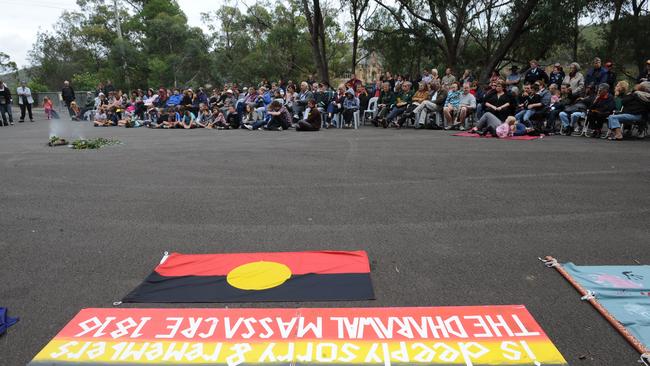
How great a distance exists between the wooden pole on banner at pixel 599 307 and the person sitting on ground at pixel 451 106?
922 centimetres

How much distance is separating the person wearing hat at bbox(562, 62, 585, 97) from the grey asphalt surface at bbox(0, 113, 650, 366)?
8.59ft

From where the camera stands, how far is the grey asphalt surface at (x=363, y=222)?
2.71 meters

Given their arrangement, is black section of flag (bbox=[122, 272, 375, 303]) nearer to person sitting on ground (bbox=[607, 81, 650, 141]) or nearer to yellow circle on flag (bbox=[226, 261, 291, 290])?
yellow circle on flag (bbox=[226, 261, 291, 290])

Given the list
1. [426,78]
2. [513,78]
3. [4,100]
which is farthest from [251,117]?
[4,100]

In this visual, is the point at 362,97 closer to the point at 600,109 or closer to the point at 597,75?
the point at 597,75

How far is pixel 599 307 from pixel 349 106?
11.7m

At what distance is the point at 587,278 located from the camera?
2859mm

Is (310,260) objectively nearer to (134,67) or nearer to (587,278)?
(587,278)

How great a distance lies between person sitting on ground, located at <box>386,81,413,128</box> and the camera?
514 inches

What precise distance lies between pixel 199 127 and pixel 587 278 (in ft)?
47.4

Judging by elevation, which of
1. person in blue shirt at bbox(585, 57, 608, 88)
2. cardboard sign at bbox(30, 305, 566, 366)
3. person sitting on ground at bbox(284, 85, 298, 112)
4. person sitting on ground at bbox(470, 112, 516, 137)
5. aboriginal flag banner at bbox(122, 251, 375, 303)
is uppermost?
person in blue shirt at bbox(585, 57, 608, 88)

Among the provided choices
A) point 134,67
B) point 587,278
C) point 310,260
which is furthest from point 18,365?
point 134,67

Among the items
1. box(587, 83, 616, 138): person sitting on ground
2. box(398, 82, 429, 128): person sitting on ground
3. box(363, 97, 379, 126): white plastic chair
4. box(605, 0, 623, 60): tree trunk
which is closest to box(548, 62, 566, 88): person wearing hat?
box(587, 83, 616, 138): person sitting on ground

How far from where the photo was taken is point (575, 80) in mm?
10414
